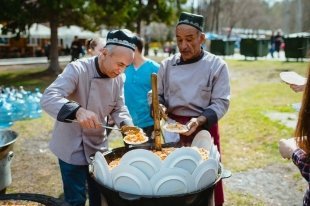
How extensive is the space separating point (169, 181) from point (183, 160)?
0.14 meters

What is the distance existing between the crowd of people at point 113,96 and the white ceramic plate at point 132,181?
42 centimetres

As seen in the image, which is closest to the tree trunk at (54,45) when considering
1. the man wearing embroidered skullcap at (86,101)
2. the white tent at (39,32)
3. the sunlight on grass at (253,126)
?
the sunlight on grass at (253,126)

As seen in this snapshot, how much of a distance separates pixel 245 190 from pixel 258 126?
3.15 m

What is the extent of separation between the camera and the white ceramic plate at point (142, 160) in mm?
1954

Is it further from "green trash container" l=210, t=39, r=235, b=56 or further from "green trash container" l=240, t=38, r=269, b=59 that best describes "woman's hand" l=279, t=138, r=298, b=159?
"green trash container" l=210, t=39, r=235, b=56

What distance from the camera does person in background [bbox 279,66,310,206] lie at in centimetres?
165

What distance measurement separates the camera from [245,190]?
15.3 feet

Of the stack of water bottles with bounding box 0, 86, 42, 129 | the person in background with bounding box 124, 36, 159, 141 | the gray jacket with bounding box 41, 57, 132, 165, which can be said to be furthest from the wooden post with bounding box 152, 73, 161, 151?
the stack of water bottles with bounding box 0, 86, 42, 129

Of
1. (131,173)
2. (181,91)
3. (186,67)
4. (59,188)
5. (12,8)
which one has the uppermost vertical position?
(12,8)

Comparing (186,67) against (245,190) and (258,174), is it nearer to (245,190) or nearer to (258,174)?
(245,190)

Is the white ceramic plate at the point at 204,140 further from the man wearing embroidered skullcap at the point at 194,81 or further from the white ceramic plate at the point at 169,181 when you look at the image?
the white ceramic plate at the point at 169,181

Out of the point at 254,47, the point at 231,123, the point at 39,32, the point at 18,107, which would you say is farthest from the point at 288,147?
the point at 39,32

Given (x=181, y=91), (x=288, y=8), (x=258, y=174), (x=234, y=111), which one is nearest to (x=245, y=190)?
(x=258, y=174)

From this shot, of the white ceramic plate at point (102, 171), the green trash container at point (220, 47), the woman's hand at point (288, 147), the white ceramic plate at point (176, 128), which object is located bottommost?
the green trash container at point (220, 47)
